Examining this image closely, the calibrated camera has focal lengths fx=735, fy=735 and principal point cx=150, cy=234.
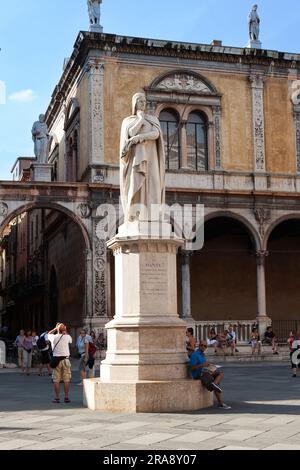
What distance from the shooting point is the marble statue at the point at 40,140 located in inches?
1111

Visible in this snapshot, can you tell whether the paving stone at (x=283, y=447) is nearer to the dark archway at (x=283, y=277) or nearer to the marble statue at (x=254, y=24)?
the dark archway at (x=283, y=277)

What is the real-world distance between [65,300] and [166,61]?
1125cm

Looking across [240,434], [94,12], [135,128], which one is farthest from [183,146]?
[240,434]

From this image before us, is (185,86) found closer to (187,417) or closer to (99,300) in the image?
(99,300)

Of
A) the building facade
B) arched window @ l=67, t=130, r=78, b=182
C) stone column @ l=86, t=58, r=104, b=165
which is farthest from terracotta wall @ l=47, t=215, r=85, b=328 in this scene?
stone column @ l=86, t=58, r=104, b=165

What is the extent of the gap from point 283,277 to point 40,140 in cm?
1144

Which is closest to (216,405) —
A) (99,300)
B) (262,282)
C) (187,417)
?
(187,417)

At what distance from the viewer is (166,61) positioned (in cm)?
2695

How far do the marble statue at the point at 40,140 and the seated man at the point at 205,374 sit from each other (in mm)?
19034

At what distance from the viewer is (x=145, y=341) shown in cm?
1018

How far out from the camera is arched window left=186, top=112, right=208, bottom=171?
27.1 meters

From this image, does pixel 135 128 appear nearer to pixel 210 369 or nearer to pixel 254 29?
pixel 210 369

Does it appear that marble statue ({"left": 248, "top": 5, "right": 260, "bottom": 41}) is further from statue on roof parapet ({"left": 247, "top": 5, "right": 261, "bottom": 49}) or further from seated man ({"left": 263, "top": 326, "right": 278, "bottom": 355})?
seated man ({"left": 263, "top": 326, "right": 278, "bottom": 355})

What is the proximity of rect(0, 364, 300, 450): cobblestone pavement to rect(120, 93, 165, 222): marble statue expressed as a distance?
2974 millimetres
